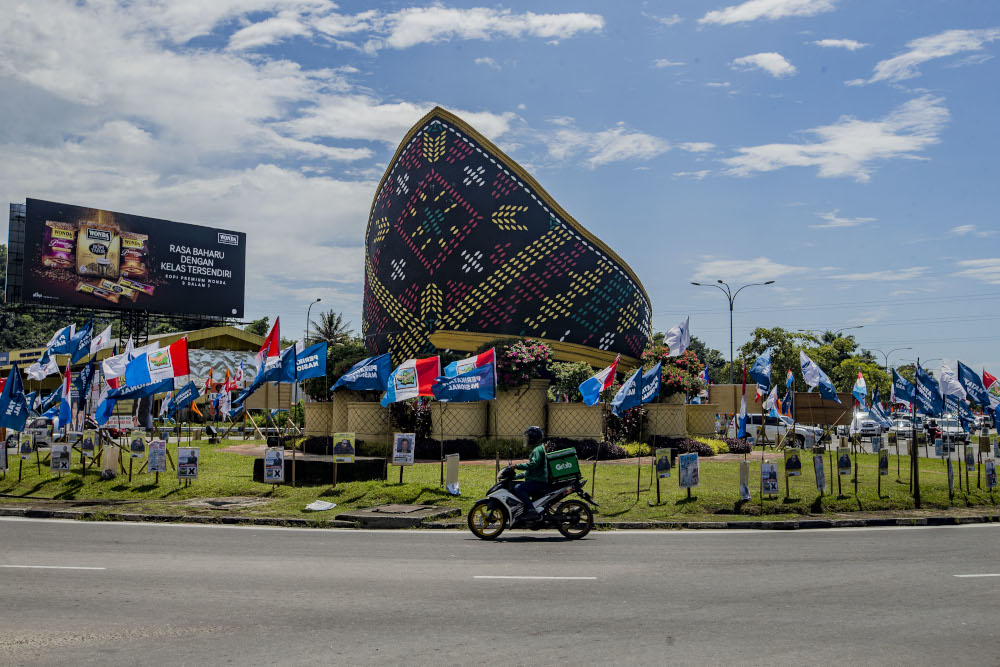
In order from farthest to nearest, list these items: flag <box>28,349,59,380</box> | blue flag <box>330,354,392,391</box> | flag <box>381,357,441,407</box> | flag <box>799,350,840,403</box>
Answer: flag <box>28,349,59,380</box>
flag <box>799,350,840,403</box>
blue flag <box>330,354,392,391</box>
flag <box>381,357,441,407</box>

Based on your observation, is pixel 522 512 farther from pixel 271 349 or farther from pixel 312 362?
pixel 271 349

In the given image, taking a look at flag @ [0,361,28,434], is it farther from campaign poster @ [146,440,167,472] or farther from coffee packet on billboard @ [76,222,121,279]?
coffee packet on billboard @ [76,222,121,279]

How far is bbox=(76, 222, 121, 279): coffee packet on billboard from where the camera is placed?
58031mm

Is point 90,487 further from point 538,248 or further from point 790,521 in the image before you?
point 538,248

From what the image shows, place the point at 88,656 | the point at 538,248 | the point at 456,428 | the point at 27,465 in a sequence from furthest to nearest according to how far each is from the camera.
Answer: the point at 538,248 < the point at 456,428 < the point at 27,465 < the point at 88,656

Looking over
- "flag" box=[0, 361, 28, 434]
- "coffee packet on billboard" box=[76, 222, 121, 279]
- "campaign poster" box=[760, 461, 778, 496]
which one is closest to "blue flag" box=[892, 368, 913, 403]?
"campaign poster" box=[760, 461, 778, 496]

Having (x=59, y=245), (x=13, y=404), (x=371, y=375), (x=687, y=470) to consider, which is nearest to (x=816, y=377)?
(x=687, y=470)

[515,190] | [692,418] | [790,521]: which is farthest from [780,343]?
[790,521]

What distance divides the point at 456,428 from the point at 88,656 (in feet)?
75.2

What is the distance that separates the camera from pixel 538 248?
35.9 m

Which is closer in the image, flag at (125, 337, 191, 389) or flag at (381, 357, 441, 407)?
flag at (381, 357, 441, 407)

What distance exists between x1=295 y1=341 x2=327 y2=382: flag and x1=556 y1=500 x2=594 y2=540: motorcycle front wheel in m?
8.71

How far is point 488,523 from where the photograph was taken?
12.9m

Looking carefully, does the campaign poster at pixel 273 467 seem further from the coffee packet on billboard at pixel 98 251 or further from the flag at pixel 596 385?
the coffee packet on billboard at pixel 98 251
